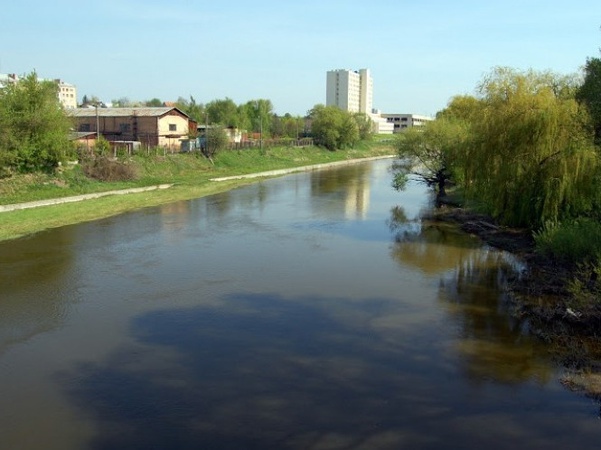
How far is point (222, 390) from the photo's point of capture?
962cm

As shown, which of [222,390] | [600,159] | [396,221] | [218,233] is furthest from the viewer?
[396,221]

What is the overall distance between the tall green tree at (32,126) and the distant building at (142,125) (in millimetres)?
13446

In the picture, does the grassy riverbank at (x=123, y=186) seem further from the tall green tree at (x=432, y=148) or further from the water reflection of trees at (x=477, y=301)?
the water reflection of trees at (x=477, y=301)

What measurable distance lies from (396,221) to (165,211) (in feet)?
37.1

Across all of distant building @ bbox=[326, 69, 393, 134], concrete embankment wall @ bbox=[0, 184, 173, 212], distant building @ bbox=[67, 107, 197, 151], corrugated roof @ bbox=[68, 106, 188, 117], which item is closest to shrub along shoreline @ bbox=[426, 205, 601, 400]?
concrete embankment wall @ bbox=[0, 184, 173, 212]

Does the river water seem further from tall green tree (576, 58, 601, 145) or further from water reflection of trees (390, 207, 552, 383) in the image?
tall green tree (576, 58, 601, 145)

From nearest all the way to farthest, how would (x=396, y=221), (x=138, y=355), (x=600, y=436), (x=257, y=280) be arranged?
(x=600, y=436)
(x=138, y=355)
(x=257, y=280)
(x=396, y=221)

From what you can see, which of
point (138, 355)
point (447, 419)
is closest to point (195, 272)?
point (138, 355)

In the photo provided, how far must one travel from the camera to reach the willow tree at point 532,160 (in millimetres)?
18000

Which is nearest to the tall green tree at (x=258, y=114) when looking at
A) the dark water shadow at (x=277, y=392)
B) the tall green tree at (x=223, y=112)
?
the tall green tree at (x=223, y=112)

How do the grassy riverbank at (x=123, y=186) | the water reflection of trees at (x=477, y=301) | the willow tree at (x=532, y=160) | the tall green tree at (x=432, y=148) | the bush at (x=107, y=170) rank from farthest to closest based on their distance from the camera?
the bush at (x=107, y=170), the tall green tree at (x=432, y=148), the grassy riverbank at (x=123, y=186), the willow tree at (x=532, y=160), the water reflection of trees at (x=477, y=301)

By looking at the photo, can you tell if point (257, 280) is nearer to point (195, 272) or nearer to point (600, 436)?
point (195, 272)

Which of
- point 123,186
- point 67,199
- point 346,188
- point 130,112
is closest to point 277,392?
point 67,199

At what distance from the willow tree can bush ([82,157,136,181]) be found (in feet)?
68.9
